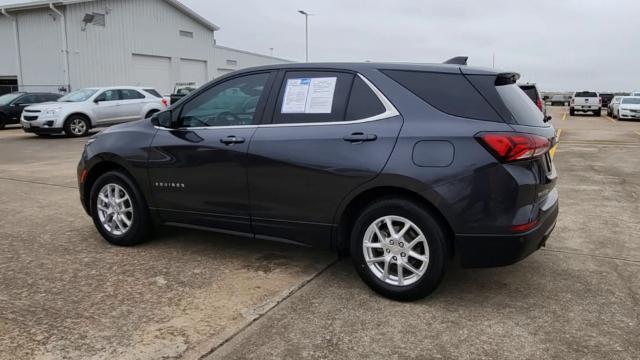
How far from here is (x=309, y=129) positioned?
3.97 meters

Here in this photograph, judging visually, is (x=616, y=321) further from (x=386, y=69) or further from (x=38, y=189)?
(x=38, y=189)

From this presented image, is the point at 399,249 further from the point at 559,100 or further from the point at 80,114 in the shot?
the point at 559,100

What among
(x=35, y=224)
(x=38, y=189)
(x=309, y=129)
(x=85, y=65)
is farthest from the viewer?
(x=85, y=65)

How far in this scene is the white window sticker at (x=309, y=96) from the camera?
4.00 m

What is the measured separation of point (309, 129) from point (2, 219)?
13.5 ft

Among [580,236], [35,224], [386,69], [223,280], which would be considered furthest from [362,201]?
[35,224]

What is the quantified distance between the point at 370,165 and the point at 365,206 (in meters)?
0.34

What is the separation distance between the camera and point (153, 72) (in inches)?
1153

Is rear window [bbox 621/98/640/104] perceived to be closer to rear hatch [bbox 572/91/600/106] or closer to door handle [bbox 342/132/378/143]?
rear hatch [bbox 572/91/600/106]

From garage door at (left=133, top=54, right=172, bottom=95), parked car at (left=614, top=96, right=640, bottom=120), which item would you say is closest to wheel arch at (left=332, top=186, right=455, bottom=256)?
garage door at (left=133, top=54, right=172, bottom=95)

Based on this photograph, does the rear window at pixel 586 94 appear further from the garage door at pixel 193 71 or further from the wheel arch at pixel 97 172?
the wheel arch at pixel 97 172

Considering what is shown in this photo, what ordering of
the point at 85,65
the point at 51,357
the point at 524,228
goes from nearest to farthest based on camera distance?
1. the point at 51,357
2. the point at 524,228
3. the point at 85,65

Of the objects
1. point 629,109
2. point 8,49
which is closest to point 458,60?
point 629,109

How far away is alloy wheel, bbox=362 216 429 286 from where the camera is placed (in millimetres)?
3637
